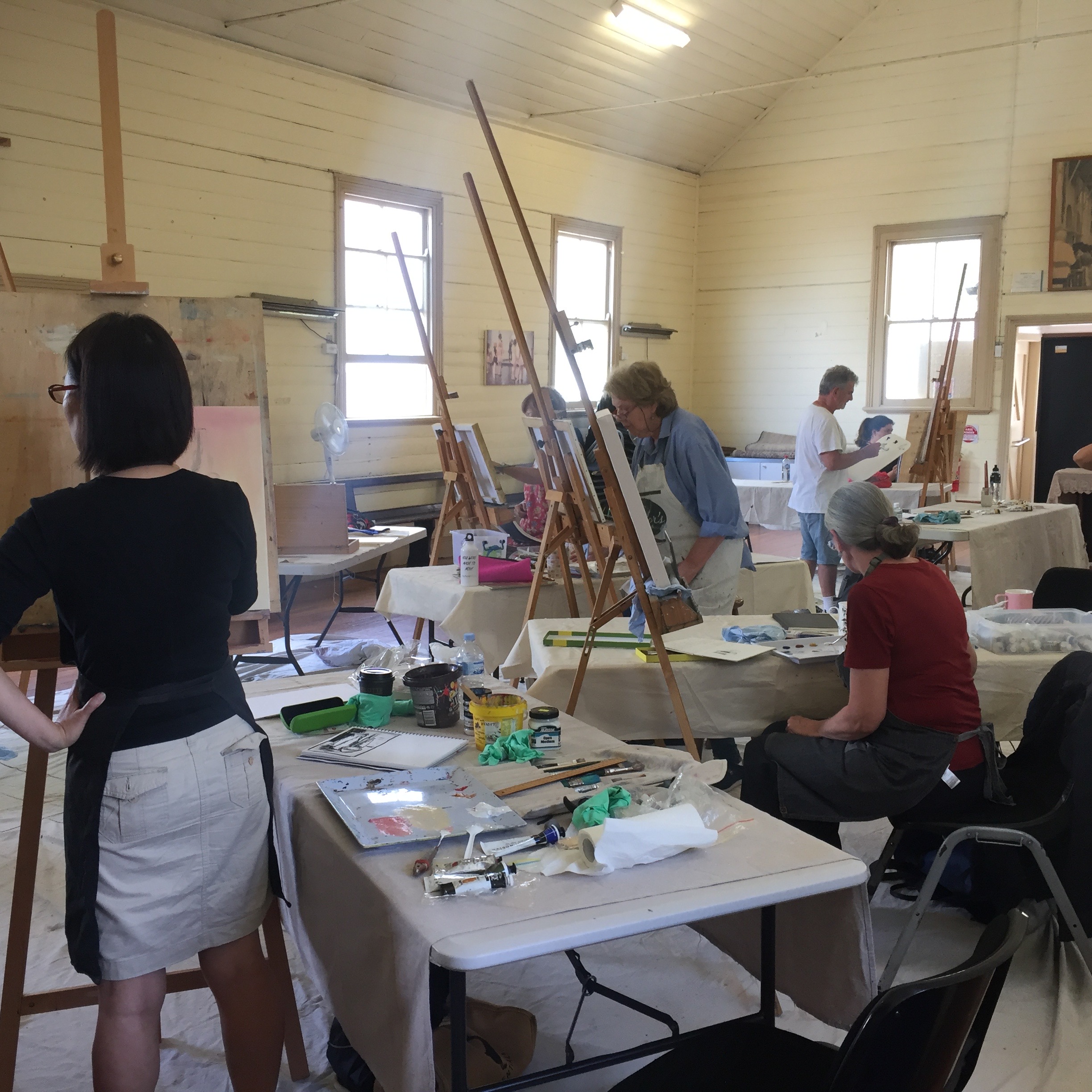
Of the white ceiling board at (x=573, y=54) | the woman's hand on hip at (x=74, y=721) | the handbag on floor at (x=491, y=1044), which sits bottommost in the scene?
the handbag on floor at (x=491, y=1044)

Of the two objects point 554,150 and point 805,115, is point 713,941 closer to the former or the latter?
point 554,150

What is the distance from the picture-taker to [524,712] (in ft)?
6.66

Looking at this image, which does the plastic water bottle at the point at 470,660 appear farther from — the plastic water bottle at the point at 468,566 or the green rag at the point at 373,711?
the plastic water bottle at the point at 468,566

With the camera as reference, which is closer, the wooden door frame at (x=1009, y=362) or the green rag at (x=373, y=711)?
the green rag at (x=373, y=711)

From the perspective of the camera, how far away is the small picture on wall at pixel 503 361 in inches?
345

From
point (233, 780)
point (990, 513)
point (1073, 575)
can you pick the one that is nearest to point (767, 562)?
point (1073, 575)

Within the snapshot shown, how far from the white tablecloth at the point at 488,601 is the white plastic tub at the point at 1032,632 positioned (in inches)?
46.7

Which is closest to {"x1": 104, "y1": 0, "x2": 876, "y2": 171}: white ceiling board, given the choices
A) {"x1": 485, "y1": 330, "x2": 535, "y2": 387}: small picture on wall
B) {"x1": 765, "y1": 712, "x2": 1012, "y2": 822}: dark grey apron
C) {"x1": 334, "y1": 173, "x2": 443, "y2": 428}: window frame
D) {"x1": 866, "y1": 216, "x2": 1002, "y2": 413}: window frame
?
{"x1": 334, "y1": 173, "x2": 443, "y2": 428}: window frame

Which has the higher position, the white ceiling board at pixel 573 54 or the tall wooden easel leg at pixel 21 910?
the white ceiling board at pixel 573 54

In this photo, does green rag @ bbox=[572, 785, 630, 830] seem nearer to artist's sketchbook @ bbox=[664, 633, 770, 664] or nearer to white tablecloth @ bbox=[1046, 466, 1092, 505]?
artist's sketchbook @ bbox=[664, 633, 770, 664]

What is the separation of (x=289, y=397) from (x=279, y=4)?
2.50 meters

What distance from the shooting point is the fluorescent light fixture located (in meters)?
A: 7.84

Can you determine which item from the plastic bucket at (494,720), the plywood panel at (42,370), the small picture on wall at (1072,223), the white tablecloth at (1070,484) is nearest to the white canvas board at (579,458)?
the plywood panel at (42,370)

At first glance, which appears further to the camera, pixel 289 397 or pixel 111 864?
pixel 289 397
